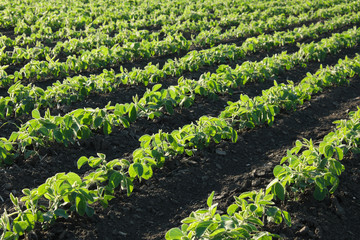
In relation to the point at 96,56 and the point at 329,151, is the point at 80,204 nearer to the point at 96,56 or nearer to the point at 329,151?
the point at 329,151

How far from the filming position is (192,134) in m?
4.57

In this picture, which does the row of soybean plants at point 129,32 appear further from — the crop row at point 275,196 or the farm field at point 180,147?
the crop row at point 275,196

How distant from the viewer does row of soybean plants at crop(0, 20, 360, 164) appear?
14.9 feet

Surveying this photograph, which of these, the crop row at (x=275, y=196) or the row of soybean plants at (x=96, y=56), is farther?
the row of soybean plants at (x=96, y=56)

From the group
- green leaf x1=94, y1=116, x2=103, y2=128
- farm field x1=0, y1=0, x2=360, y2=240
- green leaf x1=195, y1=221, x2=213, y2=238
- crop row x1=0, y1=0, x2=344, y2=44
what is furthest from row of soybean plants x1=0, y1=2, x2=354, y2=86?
green leaf x1=195, y1=221, x2=213, y2=238

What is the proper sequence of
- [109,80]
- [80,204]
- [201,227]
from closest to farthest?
[201,227] → [80,204] → [109,80]

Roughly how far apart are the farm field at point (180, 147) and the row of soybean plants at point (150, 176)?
0.01 meters

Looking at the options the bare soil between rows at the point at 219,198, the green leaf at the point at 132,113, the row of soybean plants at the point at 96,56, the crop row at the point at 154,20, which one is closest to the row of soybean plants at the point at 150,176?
the bare soil between rows at the point at 219,198

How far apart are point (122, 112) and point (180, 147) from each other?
105 cm

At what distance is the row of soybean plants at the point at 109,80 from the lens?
5688mm

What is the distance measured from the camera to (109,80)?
663cm

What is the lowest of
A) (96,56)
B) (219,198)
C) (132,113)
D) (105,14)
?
(219,198)

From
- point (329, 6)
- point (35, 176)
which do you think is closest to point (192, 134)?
point (35, 176)

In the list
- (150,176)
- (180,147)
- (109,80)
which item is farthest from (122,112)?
(109,80)
